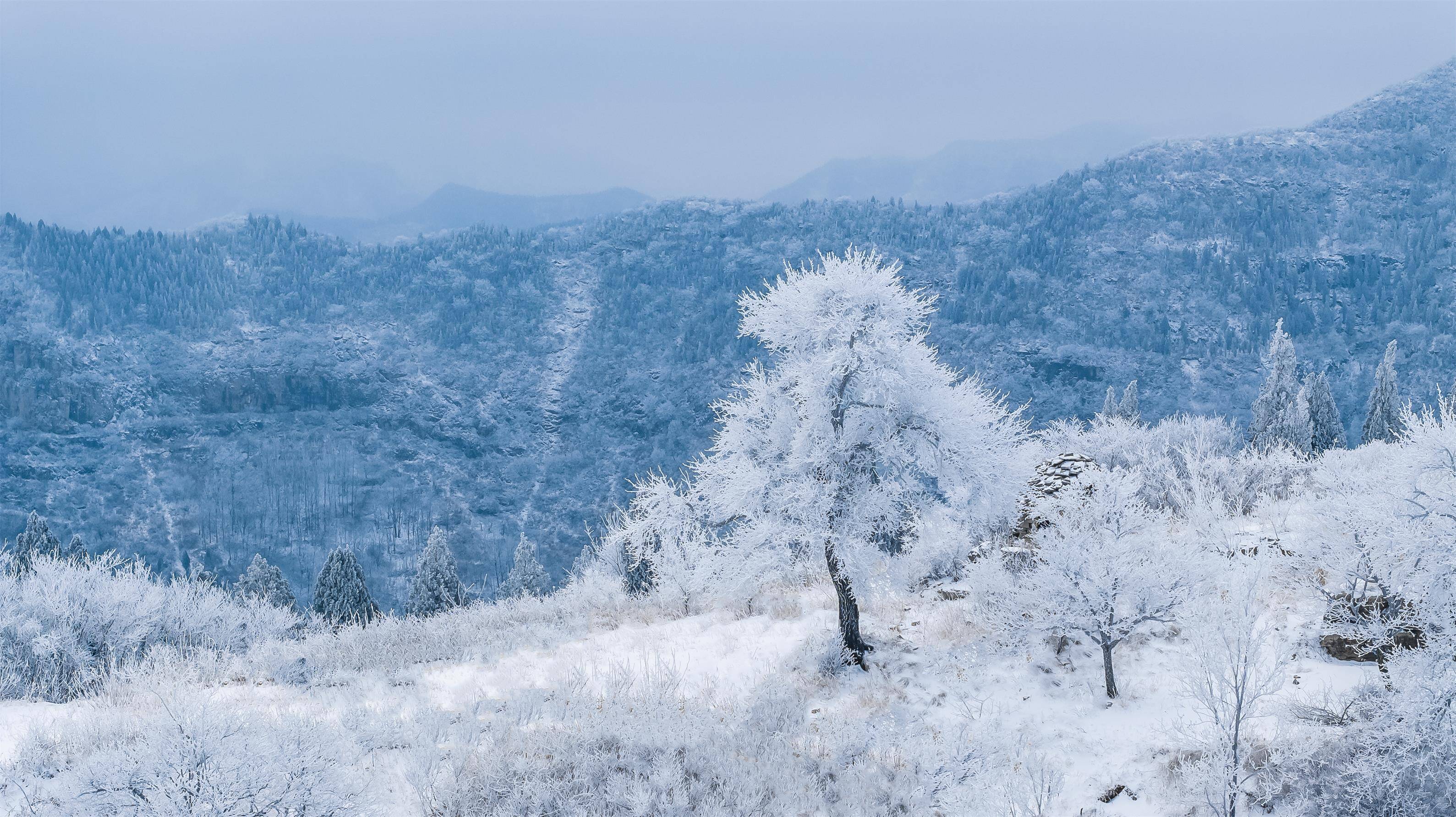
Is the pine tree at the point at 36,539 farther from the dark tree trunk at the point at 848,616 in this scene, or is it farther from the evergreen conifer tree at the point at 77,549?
the dark tree trunk at the point at 848,616

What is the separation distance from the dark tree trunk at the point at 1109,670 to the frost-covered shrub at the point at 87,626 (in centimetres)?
1344

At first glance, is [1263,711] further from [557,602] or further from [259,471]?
[259,471]

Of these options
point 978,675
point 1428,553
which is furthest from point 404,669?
point 1428,553

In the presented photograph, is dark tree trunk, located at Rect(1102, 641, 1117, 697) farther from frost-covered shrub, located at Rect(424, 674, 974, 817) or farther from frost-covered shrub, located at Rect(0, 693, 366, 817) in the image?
frost-covered shrub, located at Rect(0, 693, 366, 817)

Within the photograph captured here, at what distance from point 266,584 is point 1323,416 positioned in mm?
70918

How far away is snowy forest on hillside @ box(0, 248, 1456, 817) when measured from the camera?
23.4 feet

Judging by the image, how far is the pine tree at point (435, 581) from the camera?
1650 inches

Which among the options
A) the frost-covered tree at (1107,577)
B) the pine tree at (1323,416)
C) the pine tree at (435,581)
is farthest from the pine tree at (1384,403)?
the pine tree at (435,581)

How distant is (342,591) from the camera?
128 ft

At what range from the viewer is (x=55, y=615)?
12000mm

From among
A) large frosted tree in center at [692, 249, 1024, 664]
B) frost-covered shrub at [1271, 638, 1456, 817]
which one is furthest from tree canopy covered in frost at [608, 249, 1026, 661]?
frost-covered shrub at [1271, 638, 1456, 817]

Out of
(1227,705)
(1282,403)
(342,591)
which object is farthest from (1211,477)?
(1282,403)

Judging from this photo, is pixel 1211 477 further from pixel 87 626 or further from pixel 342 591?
pixel 342 591

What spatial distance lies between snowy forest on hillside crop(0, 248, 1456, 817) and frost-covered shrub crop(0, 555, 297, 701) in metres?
0.08
